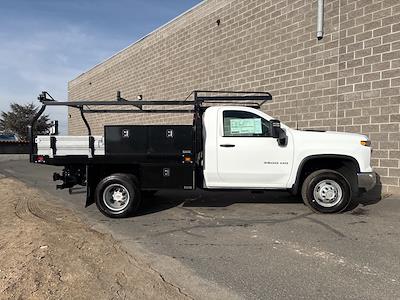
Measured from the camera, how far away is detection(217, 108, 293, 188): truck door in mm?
8383

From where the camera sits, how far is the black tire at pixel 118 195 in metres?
8.19

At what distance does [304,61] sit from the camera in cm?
1237

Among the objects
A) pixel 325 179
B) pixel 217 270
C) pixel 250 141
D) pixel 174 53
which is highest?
pixel 174 53

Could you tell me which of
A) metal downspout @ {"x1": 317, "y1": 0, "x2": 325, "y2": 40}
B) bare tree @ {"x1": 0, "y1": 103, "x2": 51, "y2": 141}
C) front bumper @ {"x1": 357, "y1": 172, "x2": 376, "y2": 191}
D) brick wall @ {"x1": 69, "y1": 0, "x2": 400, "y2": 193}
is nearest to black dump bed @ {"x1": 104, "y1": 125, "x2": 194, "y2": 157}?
front bumper @ {"x1": 357, "y1": 172, "x2": 376, "y2": 191}

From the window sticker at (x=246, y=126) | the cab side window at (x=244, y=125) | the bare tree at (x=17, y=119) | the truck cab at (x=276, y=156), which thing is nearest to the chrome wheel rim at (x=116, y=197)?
the truck cab at (x=276, y=156)

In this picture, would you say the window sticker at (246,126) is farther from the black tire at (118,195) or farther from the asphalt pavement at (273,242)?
the black tire at (118,195)

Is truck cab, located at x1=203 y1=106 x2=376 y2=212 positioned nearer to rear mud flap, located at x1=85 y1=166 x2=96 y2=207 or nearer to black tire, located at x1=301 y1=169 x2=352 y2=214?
black tire, located at x1=301 y1=169 x2=352 y2=214

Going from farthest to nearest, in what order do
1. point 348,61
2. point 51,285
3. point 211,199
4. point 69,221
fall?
point 348,61 → point 211,199 → point 69,221 → point 51,285

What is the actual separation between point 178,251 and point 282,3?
30.9ft

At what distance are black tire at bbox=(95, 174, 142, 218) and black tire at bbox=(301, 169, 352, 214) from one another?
3177 millimetres

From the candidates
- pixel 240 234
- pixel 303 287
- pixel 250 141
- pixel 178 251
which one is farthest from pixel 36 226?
pixel 303 287

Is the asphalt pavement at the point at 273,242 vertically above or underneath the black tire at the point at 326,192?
underneath

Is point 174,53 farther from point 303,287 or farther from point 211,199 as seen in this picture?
point 303,287

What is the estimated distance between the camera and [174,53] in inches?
752
